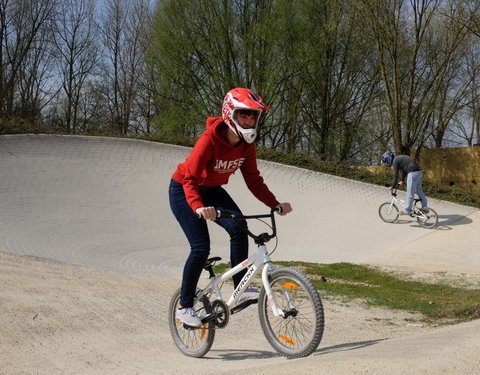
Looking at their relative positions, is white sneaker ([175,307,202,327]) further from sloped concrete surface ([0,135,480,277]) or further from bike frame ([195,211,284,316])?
sloped concrete surface ([0,135,480,277])

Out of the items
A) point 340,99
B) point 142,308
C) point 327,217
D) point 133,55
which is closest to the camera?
point 142,308

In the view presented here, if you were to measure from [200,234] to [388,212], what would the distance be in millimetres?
13075

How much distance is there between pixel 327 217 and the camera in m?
16.8

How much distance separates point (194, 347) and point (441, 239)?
37.1ft

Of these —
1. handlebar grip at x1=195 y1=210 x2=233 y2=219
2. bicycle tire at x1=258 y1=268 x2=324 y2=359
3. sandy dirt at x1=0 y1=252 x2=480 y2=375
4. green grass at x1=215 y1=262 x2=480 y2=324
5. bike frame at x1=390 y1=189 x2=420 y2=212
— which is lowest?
green grass at x1=215 y1=262 x2=480 y2=324

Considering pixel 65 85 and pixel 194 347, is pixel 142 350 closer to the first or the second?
pixel 194 347

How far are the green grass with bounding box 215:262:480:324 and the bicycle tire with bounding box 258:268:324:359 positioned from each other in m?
3.19

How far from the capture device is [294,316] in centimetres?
385

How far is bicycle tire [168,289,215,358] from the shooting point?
14.8 ft

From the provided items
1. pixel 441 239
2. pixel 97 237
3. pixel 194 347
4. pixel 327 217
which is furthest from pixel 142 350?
pixel 327 217

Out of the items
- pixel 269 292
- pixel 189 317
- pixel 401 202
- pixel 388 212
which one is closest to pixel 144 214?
pixel 388 212

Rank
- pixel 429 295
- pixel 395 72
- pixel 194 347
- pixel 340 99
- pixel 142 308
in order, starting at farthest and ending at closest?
pixel 340 99
pixel 395 72
pixel 429 295
pixel 142 308
pixel 194 347

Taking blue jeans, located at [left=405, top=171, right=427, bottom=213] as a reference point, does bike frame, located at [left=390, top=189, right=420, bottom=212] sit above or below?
below

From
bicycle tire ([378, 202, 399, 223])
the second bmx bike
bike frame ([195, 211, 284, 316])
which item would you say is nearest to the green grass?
bike frame ([195, 211, 284, 316])
